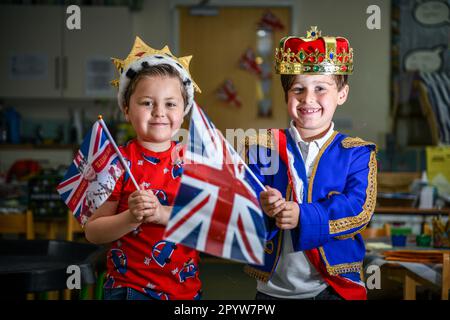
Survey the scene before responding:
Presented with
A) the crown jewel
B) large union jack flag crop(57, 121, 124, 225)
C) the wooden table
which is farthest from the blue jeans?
the wooden table

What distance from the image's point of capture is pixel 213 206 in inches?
52.1

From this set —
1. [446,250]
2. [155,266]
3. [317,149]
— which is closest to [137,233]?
[155,266]

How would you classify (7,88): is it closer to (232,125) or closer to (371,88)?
(232,125)

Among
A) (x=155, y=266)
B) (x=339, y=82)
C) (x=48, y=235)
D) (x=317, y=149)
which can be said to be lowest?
(x=48, y=235)

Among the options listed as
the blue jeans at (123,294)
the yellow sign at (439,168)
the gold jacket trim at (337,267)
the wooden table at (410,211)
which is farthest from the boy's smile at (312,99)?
the yellow sign at (439,168)

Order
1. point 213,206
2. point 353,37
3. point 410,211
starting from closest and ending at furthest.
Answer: point 213,206 → point 410,211 → point 353,37

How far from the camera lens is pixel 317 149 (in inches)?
58.2

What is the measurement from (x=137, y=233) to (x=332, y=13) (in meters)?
4.30

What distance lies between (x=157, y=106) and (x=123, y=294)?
1.21 ft

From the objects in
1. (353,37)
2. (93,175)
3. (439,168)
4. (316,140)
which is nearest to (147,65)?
(93,175)

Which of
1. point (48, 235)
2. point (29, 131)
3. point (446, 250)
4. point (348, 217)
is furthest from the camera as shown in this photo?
point (29, 131)

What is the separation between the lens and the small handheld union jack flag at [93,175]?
1463 mm

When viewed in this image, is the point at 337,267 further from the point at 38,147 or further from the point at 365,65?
the point at 365,65

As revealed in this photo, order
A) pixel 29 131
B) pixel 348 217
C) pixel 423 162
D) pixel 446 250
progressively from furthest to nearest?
pixel 29 131
pixel 423 162
pixel 446 250
pixel 348 217
